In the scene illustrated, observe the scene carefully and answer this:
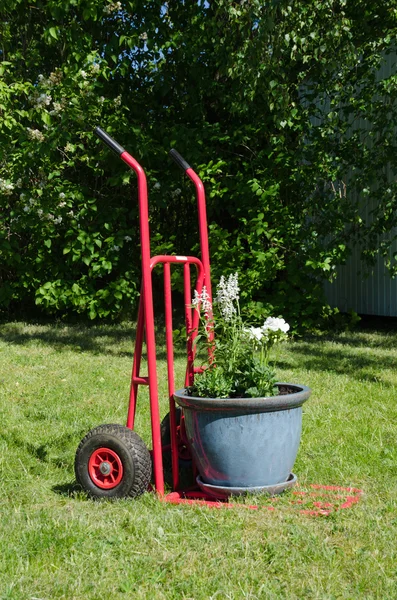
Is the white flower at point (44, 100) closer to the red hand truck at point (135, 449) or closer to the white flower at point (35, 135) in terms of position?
the white flower at point (35, 135)

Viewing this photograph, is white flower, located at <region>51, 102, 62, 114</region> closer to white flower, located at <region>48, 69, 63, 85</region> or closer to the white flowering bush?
Result: white flower, located at <region>48, 69, 63, 85</region>

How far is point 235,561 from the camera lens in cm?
286

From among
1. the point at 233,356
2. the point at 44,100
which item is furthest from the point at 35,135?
the point at 233,356

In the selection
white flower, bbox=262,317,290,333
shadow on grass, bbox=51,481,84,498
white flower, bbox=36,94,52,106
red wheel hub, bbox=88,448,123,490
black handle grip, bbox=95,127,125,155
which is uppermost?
white flower, bbox=36,94,52,106

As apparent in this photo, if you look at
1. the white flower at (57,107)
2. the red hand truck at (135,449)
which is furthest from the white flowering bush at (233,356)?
the white flower at (57,107)

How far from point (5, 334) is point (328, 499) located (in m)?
6.74

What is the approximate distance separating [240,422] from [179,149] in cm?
659

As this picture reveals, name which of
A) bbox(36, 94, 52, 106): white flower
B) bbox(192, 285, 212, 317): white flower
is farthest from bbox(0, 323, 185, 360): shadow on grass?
bbox(192, 285, 212, 317): white flower

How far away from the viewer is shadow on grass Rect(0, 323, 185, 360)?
8.41 metres

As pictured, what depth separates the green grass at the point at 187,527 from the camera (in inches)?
106

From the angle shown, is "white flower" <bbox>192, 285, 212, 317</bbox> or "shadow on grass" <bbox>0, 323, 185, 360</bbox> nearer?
"white flower" <bbox>192, 285, 212, 317</bbox>

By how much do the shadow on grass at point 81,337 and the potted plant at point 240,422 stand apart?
4314mm

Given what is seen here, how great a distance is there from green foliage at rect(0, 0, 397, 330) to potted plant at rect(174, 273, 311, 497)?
5.14m

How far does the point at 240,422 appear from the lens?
3.42 meters
